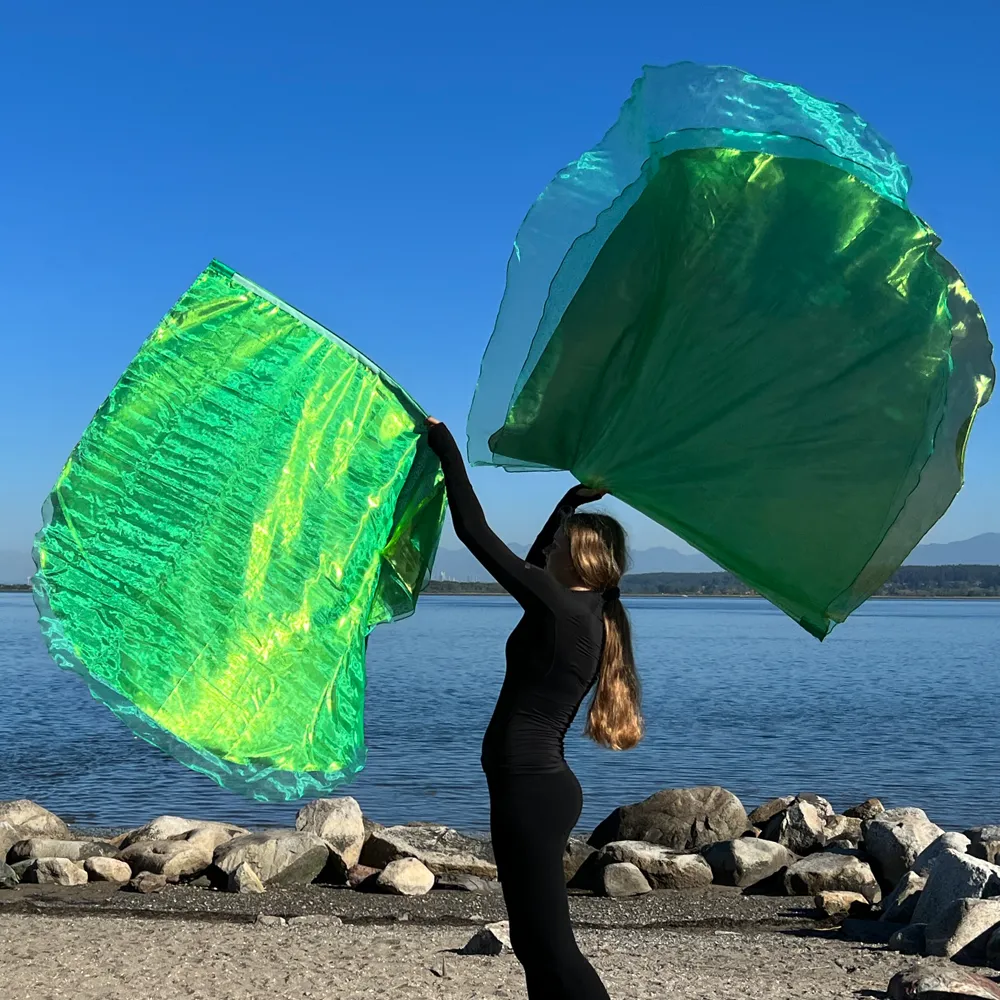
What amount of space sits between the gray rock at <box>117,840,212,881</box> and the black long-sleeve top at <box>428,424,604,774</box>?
7194mm

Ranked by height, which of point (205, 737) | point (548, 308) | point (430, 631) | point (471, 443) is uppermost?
point (548, 308)

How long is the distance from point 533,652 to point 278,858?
705cm

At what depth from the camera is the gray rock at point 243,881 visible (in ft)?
32.4

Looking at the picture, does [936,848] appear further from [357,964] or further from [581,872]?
[357,964]

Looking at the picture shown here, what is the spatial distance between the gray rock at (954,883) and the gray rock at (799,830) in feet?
11.5

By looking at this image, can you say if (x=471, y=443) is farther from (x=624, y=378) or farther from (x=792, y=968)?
(x=792, y=968)

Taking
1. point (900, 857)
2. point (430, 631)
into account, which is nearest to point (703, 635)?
point (430, 631)

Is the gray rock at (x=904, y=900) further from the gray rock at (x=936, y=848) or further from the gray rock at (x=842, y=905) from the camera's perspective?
the gray rock at (x=936, y=848)

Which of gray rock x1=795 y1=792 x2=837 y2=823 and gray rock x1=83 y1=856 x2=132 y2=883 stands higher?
gray rock x1=795 y1=792 x2=837 y2=823

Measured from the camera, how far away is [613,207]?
166 inches

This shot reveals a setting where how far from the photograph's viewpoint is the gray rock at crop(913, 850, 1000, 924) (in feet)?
26.1

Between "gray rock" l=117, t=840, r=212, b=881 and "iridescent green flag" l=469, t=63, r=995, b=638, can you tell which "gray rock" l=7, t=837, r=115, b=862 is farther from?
"iridescent green flag" l=469, t=63, r=995, b=638

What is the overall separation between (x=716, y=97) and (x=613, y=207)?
1.54 ft

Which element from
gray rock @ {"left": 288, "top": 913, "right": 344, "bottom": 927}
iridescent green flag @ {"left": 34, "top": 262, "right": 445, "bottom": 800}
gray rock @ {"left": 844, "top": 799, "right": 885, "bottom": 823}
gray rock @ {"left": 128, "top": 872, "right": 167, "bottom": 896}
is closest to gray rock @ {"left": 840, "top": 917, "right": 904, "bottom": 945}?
gray rock @ {"left": 288, "top": 913, "right": 344, "bottom": 927}
